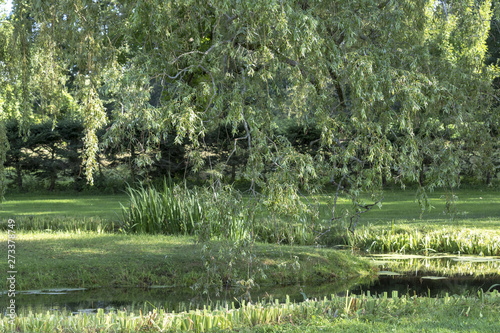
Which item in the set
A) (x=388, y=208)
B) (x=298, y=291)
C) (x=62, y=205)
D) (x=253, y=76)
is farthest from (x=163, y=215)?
(x=388, y=208)

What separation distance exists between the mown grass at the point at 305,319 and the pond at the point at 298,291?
63 cm

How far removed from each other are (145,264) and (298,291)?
80.2 inches

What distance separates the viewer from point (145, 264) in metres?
6.99

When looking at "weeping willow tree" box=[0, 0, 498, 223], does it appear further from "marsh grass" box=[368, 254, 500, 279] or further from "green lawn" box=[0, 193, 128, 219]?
"green lawn" box=[0, 193, 128, 219]

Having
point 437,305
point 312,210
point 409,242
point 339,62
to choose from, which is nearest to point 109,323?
point 312,210

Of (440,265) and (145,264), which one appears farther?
(440,265)

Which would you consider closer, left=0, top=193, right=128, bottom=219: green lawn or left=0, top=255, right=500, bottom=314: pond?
left=0, top=255, right=500, bottom=314: pond

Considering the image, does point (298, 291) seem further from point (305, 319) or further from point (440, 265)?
point (440, 265)

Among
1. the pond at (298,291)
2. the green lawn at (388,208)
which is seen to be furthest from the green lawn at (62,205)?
the pond at (298,291)

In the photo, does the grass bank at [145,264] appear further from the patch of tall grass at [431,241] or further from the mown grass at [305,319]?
the mown grass at [305,319]

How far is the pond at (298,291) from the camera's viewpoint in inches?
226

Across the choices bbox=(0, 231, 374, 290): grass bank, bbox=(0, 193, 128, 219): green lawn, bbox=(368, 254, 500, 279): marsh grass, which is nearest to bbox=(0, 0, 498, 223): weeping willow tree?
bbox=(0, 231, 374, 290): grass bank

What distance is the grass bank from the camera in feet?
21.5

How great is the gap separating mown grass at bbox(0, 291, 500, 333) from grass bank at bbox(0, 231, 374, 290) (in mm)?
1505
